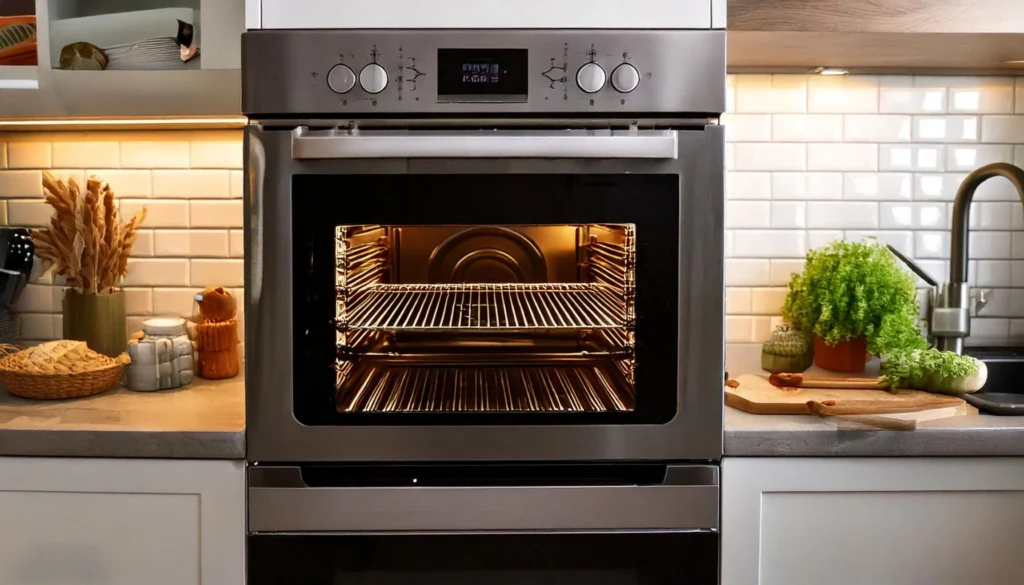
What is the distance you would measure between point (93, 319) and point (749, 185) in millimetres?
1545

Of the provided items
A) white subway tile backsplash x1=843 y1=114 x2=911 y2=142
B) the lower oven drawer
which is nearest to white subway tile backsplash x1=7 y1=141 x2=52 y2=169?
the lower oven drawer

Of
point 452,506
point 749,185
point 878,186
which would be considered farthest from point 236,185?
point 878,186

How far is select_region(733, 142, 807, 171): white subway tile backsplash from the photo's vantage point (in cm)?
213

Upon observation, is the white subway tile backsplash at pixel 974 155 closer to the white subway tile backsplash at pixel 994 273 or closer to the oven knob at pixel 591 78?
the white subway tile backsplash at pixel 994 273

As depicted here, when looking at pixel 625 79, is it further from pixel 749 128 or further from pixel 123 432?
pixel 123 432

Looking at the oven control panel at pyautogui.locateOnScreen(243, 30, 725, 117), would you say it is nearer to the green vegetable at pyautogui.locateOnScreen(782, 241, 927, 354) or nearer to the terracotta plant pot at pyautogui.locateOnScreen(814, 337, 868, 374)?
the green vegetable at pyautogui.locateOnScreen(782, 241, 927, 354)

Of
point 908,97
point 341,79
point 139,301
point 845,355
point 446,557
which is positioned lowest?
point 446,557

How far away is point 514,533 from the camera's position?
1.50 meters

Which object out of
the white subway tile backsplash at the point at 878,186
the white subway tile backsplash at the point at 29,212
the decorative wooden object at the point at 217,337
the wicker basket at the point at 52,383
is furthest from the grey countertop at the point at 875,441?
the white subway tile backsplash at the point at 29,212

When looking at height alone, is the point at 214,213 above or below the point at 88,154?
below

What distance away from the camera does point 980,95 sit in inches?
83.6

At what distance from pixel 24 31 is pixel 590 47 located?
1188mm

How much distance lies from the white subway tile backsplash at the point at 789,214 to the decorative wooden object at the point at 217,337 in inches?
51.1

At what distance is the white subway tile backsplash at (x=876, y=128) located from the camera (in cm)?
212
